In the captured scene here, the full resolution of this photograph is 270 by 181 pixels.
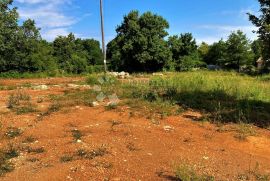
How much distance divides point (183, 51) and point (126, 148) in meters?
37.3

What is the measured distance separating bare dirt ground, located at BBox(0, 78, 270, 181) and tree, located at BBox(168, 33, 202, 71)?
3276cm

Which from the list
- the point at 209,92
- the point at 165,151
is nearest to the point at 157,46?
the point at 209,92

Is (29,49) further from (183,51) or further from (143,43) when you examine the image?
(183,51)

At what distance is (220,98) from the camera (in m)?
10.4

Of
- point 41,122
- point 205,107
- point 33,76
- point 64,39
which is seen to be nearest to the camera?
point 41,122

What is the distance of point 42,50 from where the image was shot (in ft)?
121

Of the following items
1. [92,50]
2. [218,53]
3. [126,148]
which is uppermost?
[92,50]

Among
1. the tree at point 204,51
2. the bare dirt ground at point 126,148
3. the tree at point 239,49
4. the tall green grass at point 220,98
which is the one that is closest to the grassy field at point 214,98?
the tall green grass at point 220,98

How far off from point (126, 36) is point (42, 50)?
8659 mm

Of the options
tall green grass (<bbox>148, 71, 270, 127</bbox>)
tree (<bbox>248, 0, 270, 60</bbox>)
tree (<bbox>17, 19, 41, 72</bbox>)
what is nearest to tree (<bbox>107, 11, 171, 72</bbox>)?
tree (<bbox>17, 19, 41, 72</bbox>)

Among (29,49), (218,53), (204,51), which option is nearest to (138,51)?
(29,49)

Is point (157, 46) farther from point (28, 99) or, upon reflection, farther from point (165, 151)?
point (165, 151)

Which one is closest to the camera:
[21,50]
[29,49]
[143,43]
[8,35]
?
[8,35]

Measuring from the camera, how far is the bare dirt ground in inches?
193
